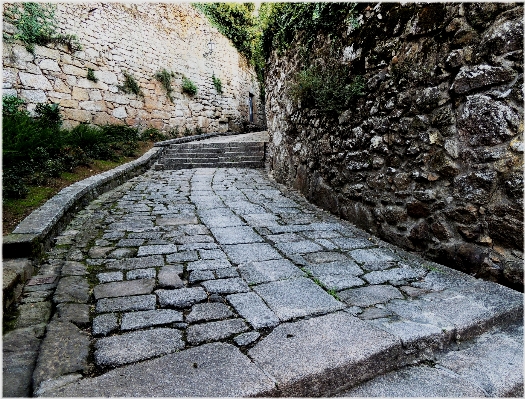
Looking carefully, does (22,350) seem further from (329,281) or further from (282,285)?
(329,281)

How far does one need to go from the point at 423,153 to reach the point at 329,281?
1295 mm

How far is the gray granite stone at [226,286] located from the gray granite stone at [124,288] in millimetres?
353

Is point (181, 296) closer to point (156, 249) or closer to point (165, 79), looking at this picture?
point (156, 249)

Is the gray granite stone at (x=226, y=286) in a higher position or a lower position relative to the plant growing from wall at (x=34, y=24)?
lower

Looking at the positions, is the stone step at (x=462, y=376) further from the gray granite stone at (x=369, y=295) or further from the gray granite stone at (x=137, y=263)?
the gray granite stone at (x=137, y=263)

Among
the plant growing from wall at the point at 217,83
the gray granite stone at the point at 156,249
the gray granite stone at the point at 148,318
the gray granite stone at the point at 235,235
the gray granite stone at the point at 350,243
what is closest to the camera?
the gray granite stone at the point at 148,318

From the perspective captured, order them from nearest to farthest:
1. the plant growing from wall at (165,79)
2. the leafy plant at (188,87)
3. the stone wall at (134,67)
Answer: the stone wall at (134,67)
the plant growing from wall at (165,79)
the leafy plant at (188,87)

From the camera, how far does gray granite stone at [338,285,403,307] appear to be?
1.97 metres

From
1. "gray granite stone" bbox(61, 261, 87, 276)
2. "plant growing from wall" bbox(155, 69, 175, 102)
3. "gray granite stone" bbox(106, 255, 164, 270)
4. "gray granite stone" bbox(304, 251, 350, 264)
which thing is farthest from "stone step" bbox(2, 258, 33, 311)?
"plant growing from wall" bbox(155, 69, 175, 102)

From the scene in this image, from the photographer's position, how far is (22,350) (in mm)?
1484

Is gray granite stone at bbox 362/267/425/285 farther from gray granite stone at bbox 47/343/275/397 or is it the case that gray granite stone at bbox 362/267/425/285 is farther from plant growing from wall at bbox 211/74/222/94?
plant growing from wall at bbox 211/74/222/94

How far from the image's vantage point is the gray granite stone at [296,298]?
6.00 ft

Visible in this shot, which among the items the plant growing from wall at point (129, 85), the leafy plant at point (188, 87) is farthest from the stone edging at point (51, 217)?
the leafy plant at point (188, 87)

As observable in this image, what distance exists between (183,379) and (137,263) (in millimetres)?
1384
